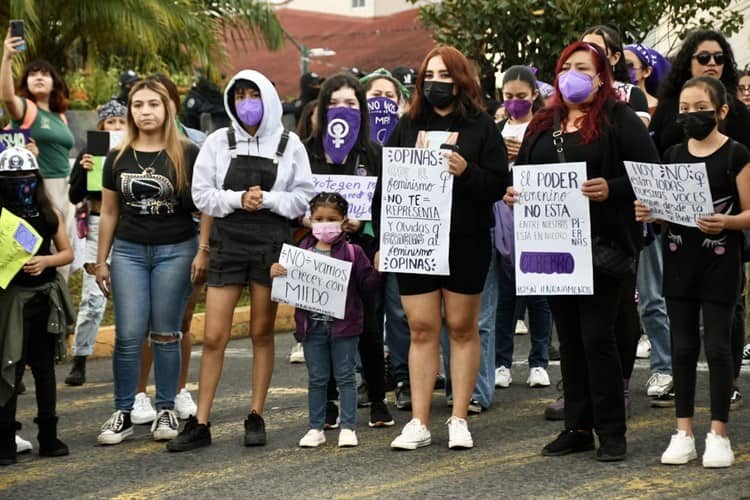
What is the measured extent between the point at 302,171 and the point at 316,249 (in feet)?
1.45

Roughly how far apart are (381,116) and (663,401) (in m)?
2.65

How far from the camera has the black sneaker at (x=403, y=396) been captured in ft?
29.1

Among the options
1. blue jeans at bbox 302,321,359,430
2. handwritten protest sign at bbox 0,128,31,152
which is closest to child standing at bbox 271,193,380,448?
blue jeans at bbox 302,321,359,430

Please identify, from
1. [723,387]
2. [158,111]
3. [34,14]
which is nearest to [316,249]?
[158,111]

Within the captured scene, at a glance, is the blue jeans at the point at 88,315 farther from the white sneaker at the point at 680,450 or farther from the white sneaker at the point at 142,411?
the white sneaker at the point at 680,450

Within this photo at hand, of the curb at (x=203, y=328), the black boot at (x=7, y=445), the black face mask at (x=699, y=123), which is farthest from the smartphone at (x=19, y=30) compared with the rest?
the black face mask at (x=699, y=123)

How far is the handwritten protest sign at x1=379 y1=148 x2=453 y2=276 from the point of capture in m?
7.57

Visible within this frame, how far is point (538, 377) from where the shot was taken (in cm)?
949

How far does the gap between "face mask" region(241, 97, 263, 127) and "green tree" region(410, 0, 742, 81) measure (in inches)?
268

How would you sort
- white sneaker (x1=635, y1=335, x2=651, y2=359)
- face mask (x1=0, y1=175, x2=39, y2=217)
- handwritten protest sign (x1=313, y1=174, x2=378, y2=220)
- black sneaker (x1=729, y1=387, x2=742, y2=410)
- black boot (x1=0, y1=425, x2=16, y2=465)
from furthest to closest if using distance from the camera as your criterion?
white sneaker (x1=635, y1=335, x2=651, y2=359)
handwritten protest sign (x1=313, y1=174, x2=378, y2=220)
black sneaker (x1=729, y1=387, x2=742, y2=410)
face mask (x1=0, y1=175, x2=39, y2=217)
black boot (x1=0, y1=425, x2=16, y2=465)

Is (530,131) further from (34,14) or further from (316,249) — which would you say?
(34,14)

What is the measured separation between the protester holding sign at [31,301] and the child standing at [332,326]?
1350mm

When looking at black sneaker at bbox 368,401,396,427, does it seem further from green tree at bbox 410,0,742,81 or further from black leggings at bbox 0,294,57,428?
green tree at bbox 410,0,742,81

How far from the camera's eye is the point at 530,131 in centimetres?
745
